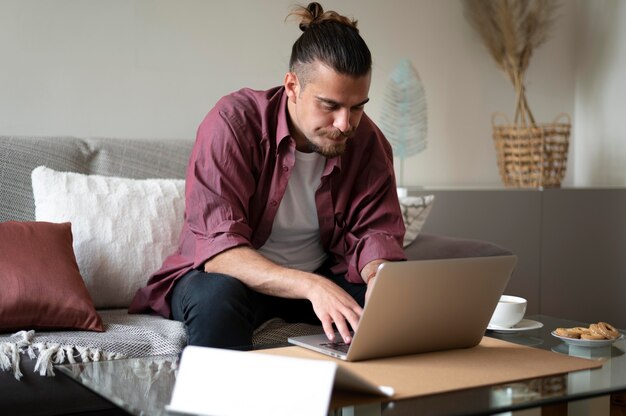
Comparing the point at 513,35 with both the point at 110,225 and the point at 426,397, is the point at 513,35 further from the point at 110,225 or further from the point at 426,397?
the point at 426,397

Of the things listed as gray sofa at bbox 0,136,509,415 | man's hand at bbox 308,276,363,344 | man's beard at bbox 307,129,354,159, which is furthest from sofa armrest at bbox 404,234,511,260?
man's hand at bbox 308,276,363,344

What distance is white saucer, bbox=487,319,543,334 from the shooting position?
172 centimetres

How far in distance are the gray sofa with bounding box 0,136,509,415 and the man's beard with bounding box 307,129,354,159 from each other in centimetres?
40

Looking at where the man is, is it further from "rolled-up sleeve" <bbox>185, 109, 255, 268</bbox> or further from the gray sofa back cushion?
the gray sofa back cushion

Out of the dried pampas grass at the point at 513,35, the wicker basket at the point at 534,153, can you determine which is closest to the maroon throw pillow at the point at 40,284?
the wicker basket at the point at 534,153

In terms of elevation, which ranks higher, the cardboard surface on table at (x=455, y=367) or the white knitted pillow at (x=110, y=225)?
the white knitted pillow at (x=110, y=225)

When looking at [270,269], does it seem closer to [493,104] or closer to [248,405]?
[248,405]

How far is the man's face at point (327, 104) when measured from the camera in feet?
6.24

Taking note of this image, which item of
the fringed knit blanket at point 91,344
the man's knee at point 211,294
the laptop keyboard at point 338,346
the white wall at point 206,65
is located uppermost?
the white wall at point 206,65

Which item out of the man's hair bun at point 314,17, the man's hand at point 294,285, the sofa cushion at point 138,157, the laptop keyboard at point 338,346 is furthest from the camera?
the sofa cushion at point 138,157

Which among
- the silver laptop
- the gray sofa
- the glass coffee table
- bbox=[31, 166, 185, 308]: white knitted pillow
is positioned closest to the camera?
the glass coffee table

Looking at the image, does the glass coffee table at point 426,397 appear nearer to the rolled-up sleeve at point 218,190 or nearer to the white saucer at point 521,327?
the white saucer at point 521,327

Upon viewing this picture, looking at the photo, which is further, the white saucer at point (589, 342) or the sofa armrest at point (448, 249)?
the sofa armrest at point (448, 249)

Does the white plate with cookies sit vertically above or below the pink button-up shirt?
below
